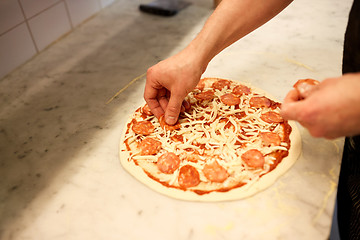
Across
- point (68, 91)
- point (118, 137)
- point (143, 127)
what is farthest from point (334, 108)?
point (68, 91)

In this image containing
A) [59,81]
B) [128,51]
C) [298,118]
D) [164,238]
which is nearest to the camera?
[298,118]

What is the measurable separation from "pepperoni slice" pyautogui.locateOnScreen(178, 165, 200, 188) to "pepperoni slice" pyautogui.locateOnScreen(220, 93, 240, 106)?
41cm

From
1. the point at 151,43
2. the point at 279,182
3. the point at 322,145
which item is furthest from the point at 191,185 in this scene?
the point at 151,43

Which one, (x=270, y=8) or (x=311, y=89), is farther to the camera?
(x=270, y=8)

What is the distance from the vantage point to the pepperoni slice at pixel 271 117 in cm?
126

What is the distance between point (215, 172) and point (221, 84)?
572mm

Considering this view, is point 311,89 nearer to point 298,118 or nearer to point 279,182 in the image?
point 298,118

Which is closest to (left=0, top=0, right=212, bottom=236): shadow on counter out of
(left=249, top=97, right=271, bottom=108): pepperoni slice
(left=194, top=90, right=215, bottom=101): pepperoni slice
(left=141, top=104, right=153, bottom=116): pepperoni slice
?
(left=141, top=104, right=153, bottom=116): pepperoni slice

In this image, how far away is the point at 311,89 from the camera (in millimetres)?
855

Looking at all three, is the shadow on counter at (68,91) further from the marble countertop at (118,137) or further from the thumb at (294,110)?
the thumb at (294,110)

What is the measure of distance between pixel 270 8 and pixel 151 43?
98 centimetres

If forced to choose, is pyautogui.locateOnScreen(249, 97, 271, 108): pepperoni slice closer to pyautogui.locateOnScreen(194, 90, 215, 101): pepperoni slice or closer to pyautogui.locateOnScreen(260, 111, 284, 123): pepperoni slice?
pyautogui.locateOnScreen(260, 111, 284, 123): pepperoni slice

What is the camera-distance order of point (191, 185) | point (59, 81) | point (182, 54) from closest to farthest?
point (191, 185)
point (182, 54)
point (59, 81)

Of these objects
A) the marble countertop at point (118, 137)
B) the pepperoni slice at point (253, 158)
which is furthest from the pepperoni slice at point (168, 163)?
the pepperoni slice at point (253, 158)
